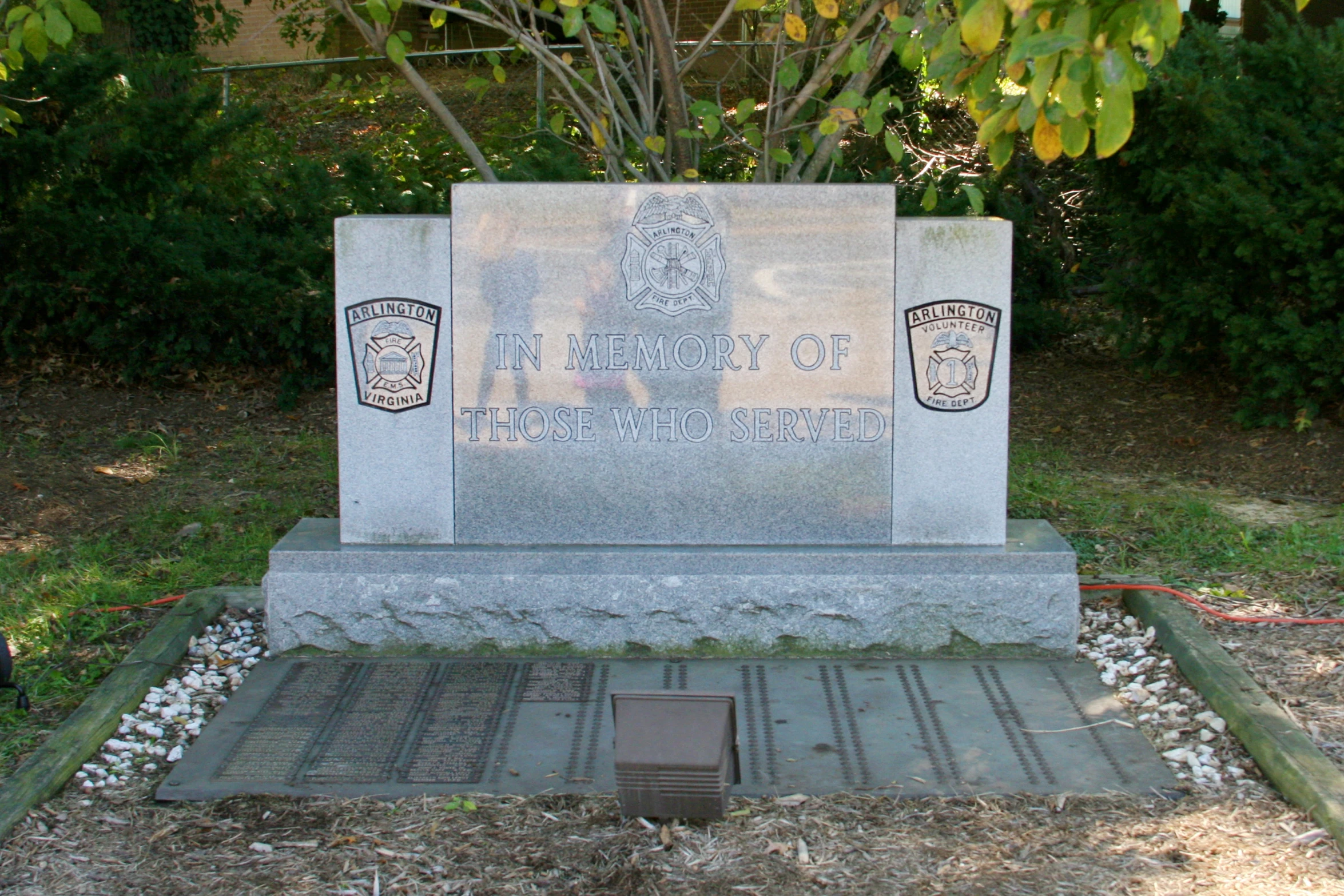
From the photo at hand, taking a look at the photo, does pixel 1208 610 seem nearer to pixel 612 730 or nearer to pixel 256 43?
pixel 612 730

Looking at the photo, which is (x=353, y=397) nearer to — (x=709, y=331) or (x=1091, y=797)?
(x=709, y=331)

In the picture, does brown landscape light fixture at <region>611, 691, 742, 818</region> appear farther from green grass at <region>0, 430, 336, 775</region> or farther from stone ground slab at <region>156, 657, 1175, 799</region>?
green grass at <region>0, 430, 336, 775</region>

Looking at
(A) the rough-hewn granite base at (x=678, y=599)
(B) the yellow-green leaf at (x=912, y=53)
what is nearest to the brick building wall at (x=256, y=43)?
(A) the rough-hewn granite base at (x=678, y=599)

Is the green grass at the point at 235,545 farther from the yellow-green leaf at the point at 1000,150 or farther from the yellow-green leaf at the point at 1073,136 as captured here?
the yellow-green leaf at the point at 1073,136

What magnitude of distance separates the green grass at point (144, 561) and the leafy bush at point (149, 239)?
29.4 inches

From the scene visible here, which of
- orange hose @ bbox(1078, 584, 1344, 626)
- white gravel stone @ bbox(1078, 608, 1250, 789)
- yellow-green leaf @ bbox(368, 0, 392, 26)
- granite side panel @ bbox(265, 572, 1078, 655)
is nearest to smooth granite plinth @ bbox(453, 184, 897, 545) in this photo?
granite side panel @ bbox(265, 572, 1078, 655)

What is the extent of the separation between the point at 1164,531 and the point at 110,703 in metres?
4.44

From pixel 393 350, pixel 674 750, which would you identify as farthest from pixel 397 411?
pixel 674 750

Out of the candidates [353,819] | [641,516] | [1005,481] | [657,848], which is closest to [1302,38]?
[1005,481]

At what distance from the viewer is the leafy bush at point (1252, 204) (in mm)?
6168

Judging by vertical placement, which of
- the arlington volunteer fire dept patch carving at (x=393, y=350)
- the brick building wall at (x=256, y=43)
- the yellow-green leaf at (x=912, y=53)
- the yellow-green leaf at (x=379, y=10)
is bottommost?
the arlington volunteer fire dept patch carving at (x=393, y=350)

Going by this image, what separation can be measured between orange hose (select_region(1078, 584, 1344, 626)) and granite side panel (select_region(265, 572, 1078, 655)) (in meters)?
0.35

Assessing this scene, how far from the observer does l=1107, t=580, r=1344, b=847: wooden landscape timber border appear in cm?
316

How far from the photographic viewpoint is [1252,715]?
11.9ft
